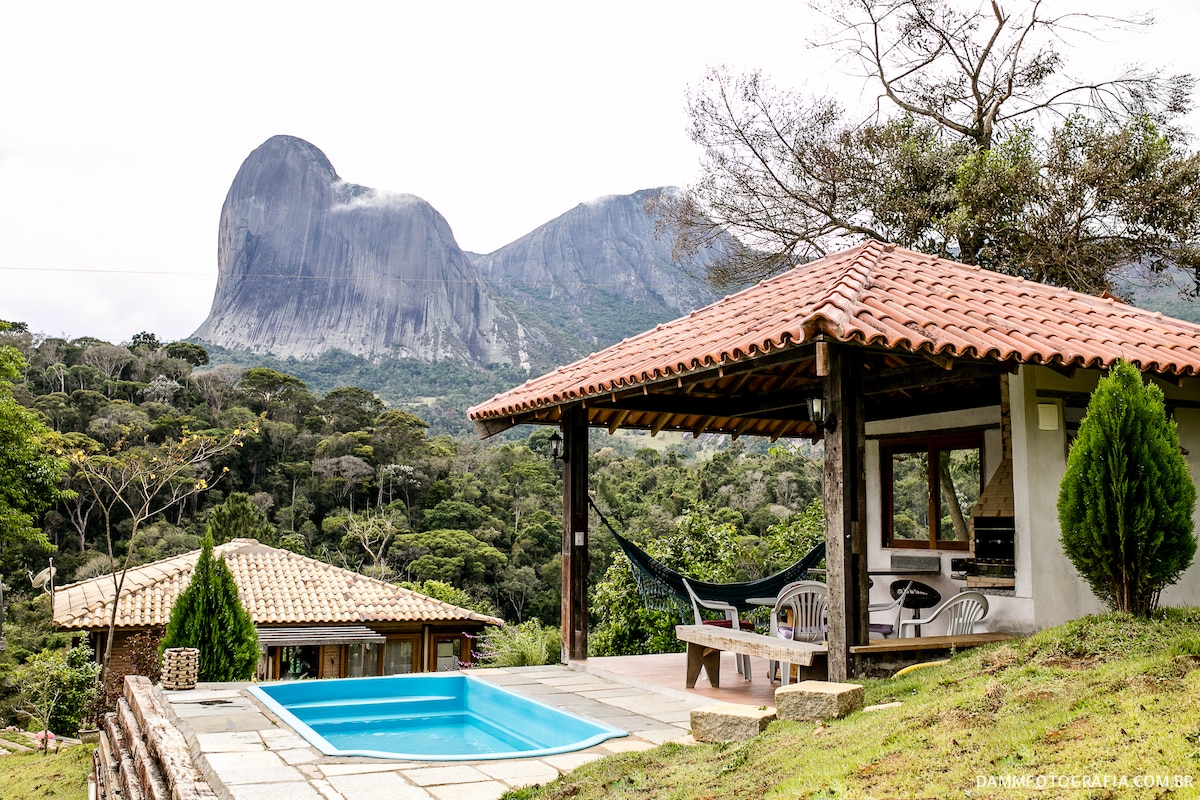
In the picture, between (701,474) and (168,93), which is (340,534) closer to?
(701,474)

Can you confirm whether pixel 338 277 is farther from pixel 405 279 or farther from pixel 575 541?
pixel 575 541

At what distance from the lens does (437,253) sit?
75.6 meters

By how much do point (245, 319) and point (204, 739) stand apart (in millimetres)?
68166

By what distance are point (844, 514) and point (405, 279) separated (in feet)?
234

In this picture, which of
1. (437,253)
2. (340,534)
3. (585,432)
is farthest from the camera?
(437,253)

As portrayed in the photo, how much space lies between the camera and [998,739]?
2990 millimetres

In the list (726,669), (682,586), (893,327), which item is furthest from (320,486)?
(893,327)

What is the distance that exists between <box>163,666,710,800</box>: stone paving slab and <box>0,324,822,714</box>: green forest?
515 inches

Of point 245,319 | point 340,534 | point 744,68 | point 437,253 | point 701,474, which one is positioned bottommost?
point 340,534

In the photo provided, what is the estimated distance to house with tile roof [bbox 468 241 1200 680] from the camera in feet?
16.6

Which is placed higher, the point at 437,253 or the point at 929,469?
the point at 437,253

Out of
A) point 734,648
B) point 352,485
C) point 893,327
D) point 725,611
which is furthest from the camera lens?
point 352,485

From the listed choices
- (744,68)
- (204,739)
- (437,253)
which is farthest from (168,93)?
(204,739)

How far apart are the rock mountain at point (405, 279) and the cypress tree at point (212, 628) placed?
48.7m
